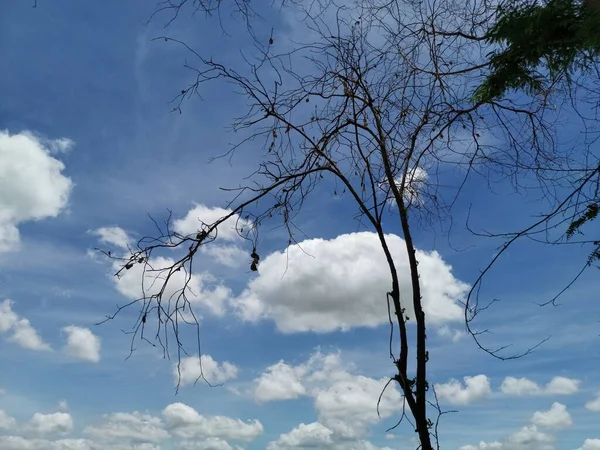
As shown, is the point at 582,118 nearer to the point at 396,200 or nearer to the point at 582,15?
the point at 582,15

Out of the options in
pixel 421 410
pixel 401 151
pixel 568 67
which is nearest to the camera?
pixel 421 410

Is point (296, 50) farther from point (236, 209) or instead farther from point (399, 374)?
point (399, 374)

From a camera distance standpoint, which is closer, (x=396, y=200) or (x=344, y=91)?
(x=396, y=200)

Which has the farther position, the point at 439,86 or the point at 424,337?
the point at 439,86

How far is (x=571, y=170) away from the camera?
12.5 feet

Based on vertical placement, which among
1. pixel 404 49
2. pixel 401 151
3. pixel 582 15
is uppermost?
pixel 582 15

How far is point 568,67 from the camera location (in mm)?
4590

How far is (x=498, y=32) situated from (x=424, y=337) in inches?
105

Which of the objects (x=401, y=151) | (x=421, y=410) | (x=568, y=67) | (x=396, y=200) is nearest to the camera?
(x=421, y=410)

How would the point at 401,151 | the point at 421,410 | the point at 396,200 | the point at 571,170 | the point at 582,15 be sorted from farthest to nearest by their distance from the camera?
the point at 582,15 → the point at 571,170 → the point at 401,151 → the point at 396,200 → the point at 421,410

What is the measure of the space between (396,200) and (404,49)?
1.25 metres

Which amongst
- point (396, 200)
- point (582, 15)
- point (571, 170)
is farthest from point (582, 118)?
point (396, 200)

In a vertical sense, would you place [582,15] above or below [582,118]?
above

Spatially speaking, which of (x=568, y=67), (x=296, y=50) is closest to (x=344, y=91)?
(x=296, y=50)
